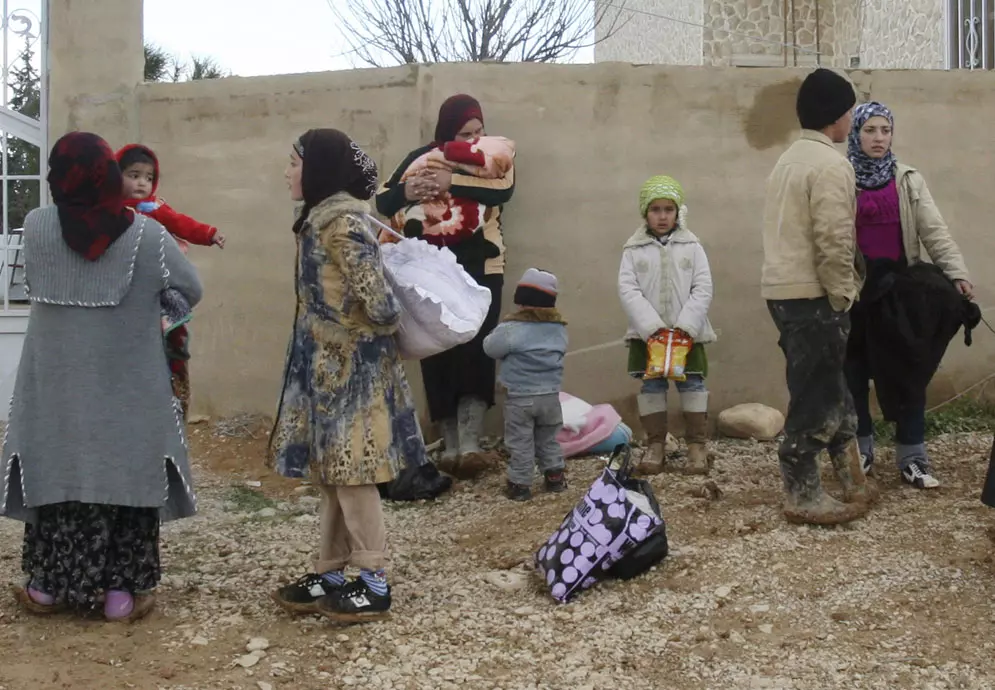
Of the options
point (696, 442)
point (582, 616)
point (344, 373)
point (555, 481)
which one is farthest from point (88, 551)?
point (696, 442)

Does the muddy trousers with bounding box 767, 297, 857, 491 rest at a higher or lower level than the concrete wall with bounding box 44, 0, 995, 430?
lower

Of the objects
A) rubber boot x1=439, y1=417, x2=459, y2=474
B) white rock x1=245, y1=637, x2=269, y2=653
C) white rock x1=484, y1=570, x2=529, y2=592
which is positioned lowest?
white rock x1=245, y1=637, x2=269, y2=653

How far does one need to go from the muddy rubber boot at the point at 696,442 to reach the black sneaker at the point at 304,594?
7.50 feet

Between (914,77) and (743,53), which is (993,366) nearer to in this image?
(914,77)

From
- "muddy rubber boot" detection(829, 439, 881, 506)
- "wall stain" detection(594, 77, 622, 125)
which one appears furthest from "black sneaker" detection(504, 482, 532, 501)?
"wall stain" detection(594, 77, 622, 125)

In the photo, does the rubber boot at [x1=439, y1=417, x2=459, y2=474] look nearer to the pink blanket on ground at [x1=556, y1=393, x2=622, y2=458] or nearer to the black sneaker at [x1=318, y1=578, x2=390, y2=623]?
the pink blanket on ground at [x1=556, y1=393, x2=622, y2=458]

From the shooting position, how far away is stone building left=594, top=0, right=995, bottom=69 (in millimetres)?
10664

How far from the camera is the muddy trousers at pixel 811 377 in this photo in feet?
14.7

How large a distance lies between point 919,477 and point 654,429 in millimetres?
1259

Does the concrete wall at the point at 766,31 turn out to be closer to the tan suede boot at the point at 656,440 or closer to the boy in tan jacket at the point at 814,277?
the tan suede boot at the point at 656,440

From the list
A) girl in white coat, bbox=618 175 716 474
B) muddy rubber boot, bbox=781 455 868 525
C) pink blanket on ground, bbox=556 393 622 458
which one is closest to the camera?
muddy rubber boot, bbox=781 455 868 525

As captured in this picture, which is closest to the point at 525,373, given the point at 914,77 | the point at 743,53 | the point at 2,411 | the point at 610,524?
the point at 610,524

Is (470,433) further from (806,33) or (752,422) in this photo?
(806,33)

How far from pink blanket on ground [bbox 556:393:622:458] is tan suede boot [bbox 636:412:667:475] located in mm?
481
